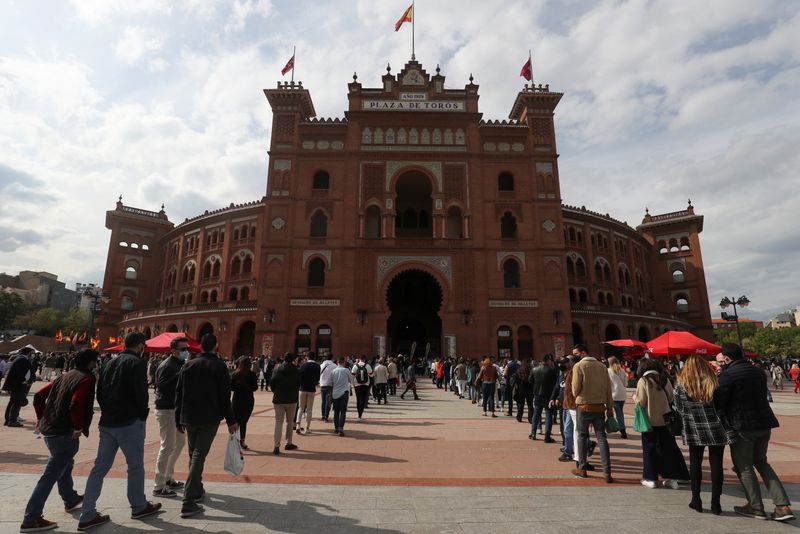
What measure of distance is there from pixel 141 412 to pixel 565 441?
691 cm

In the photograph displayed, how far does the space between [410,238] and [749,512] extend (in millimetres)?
27416

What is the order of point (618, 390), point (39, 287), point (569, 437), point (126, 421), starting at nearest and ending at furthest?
1. point (126, 421)
2. point (569, 437)
3. point (618, 390)
4. point (39, 287)

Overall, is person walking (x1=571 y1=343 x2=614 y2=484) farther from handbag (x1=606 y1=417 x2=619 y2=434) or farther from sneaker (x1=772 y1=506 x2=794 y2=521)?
sneaker (x1=772 y1=506 x2=794 y2=521)

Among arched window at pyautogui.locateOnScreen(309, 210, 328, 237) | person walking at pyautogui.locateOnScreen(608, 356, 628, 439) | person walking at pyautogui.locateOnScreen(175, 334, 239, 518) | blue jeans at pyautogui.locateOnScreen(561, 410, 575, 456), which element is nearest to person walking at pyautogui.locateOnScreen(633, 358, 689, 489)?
blue jeans at pyautogui.locateOnScreen(561, 410, 575, 456)

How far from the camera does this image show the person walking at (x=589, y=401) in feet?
22.2

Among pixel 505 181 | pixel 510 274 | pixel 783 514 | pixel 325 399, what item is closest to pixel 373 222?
pixel 505 181

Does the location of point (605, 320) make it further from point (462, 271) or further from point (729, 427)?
point (729, 427)

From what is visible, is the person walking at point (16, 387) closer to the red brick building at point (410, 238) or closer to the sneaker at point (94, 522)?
the sneaker at point (94, 522)

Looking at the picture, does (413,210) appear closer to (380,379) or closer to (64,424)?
(380,379)

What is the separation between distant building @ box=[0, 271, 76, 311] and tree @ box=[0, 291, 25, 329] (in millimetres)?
35486

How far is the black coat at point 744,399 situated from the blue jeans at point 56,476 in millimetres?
7816

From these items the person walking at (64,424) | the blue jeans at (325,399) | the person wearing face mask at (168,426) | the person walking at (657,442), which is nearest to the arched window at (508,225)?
the blue jeans at (325,399)

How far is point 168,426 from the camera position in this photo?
6145mm

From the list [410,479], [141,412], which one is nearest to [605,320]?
[410,479]
